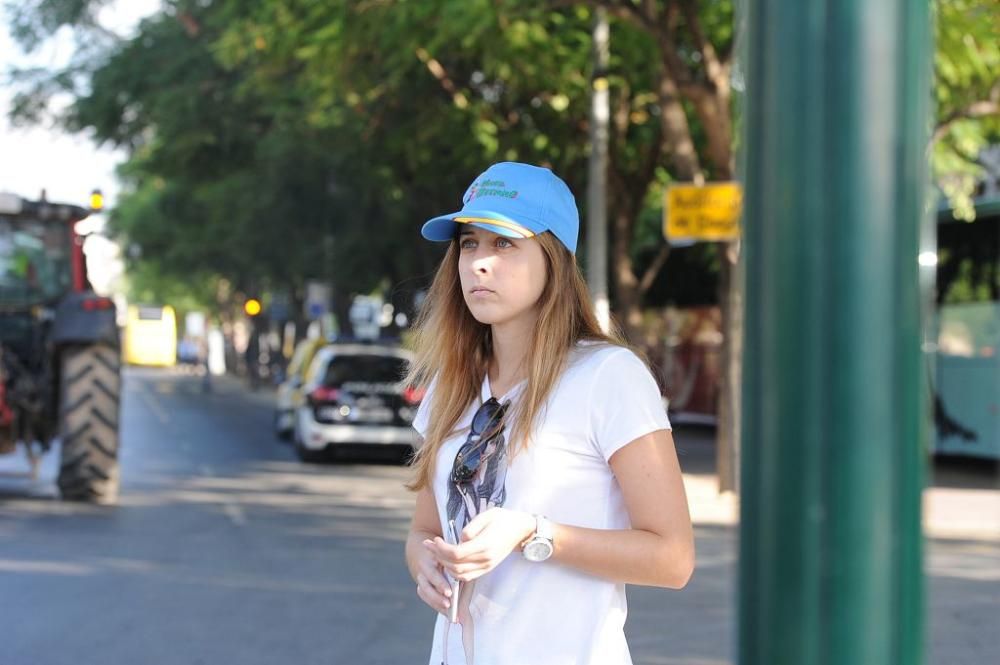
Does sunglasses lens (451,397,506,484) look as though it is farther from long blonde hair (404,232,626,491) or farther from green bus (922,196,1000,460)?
green bus (922,196,1000,460)

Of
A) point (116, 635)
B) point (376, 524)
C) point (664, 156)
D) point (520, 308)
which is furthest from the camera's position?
point (664, 156)

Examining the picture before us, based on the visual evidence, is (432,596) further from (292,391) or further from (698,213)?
(292,391)

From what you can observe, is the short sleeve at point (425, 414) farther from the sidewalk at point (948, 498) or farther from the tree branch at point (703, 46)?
the tree branch at point (703, 46)

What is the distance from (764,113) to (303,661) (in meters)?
5.97

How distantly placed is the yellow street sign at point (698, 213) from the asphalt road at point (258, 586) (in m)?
2.70

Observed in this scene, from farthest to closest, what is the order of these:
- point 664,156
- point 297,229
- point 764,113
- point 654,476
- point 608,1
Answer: point 297,229
point 664,156
point 608,1
point 654,476
point 764,113

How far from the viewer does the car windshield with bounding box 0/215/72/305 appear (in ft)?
46.7

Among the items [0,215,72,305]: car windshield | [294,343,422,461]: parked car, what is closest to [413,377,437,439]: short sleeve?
[0,215,72,305]: car windshield

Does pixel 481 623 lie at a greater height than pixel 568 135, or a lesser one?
lesser

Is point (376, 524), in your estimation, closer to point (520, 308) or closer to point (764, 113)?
point (520, 308)

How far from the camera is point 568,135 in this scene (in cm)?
2145

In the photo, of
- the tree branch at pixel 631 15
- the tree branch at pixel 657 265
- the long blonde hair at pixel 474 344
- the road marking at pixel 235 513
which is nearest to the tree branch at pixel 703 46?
the tree branch at pixel 631 15

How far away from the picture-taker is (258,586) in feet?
30.2

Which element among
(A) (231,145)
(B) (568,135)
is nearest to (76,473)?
(B) (568,135)
